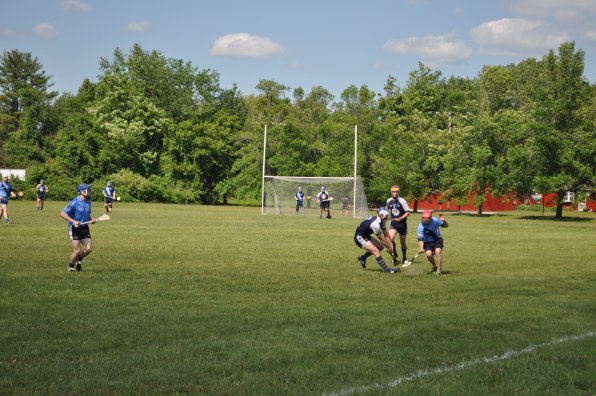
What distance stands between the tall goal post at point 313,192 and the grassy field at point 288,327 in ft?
110

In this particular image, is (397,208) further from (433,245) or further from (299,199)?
(299,199)

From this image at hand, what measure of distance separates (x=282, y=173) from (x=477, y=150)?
22760 millimetres

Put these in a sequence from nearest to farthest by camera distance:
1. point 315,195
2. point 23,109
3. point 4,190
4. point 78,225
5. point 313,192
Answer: point 78,225
point 4,190
point 315,195
point 313,192
point 23,109

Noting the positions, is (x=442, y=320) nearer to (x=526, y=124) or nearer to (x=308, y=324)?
(x=308, y=324)

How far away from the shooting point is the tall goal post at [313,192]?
173ft

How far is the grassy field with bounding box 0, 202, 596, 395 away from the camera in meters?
6.91

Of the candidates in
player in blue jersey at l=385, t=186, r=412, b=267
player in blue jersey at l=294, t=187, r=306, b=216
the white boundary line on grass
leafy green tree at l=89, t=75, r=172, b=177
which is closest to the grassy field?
the white boundary line on grass

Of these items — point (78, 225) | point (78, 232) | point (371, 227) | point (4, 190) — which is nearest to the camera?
point (78, 225)

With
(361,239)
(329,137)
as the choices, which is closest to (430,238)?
(361,239)

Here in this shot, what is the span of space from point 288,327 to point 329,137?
233 ft

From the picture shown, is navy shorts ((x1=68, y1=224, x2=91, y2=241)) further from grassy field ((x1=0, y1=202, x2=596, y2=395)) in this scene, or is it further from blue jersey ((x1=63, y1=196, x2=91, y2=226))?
grassy field ((x1=0, y1=202, x2=596, y2=395))

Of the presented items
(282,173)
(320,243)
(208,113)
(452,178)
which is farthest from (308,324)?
(208,113)

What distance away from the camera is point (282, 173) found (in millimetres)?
74938

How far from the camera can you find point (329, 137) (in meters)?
79.9
